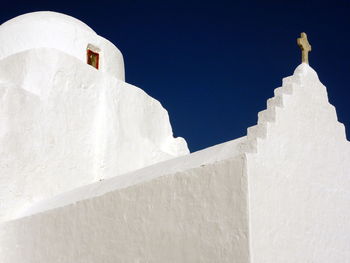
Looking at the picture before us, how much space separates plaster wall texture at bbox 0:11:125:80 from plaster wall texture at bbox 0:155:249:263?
15.3 feet

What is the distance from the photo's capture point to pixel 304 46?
7543mm

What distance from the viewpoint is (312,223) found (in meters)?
6.42

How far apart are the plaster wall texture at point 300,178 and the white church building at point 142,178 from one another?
16mm

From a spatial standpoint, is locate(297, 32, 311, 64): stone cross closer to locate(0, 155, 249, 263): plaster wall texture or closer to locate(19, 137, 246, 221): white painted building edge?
locate(19, 137, 246, 221): white painted building edge

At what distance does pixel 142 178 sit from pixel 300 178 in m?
2.00

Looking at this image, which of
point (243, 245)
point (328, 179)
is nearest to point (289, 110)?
point (328, 179)

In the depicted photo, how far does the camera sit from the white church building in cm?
588

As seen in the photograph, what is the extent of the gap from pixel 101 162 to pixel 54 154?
3.24 ft

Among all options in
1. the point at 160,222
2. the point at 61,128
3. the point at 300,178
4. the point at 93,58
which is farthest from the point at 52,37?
the point at 300,178

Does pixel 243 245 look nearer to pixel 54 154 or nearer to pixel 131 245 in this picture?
pixel 131 245

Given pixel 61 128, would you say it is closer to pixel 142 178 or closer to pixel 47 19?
pixel 47 19

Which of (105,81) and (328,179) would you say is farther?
(105,81)

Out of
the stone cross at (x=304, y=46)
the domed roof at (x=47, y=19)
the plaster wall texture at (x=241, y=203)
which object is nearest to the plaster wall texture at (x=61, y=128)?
the domed roof at (x=47, y=19)

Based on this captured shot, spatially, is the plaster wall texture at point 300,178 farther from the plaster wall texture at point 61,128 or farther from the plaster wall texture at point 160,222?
the plaster wall texture at point 61,128
